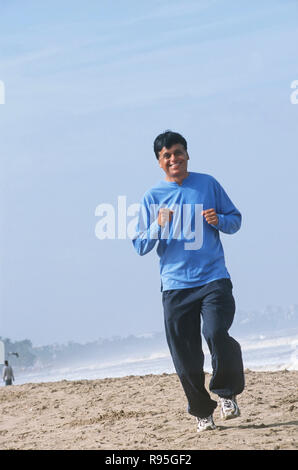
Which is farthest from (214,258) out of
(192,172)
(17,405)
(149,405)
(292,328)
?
Answer: (292,328)

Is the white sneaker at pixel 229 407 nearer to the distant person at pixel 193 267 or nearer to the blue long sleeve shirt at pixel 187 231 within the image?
the distant person at pixel 193 267

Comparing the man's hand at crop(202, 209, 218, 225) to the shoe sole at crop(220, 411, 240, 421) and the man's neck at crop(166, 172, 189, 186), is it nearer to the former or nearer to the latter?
the man's neck at crop(166, 172, 189, 186)

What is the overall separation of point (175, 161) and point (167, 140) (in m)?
0.16

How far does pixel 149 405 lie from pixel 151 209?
284 centimetres

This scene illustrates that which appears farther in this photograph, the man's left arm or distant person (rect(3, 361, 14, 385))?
distant person (rect(3, 361, 14, 385))

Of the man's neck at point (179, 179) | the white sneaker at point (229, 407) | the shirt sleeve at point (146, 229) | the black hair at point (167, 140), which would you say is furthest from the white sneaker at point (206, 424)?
the black hair at point (167, 140)

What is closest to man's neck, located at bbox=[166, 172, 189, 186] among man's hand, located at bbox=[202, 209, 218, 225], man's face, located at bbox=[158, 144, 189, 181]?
man's face, located at bbox=[158, 144, 189, 181]

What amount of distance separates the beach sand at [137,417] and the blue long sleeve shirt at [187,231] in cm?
103

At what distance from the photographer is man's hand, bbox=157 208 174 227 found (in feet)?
15.4

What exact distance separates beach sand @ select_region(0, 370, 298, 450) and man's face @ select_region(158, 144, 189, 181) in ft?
5.54

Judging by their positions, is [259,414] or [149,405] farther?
[149,405]

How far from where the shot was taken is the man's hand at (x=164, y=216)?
4703mm
